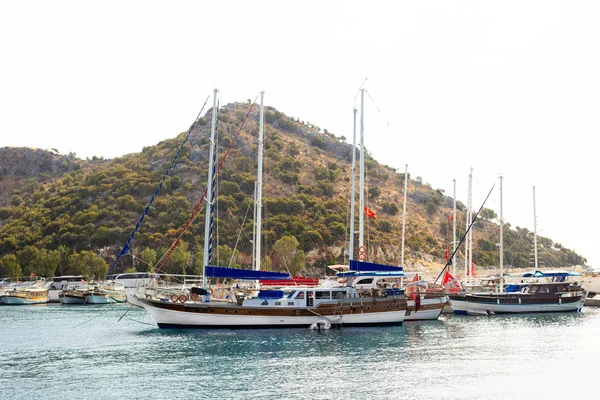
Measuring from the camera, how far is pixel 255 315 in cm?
4944

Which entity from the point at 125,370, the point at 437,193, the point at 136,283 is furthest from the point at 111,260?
the point at 437,193

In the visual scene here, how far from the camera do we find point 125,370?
3388 cm

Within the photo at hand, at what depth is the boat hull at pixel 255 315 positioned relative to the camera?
4925 centimetres

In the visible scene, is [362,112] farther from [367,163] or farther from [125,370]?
[367,163]

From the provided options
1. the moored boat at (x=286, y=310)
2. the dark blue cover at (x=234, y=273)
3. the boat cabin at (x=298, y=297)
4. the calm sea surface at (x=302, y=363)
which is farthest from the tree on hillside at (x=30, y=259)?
the boat cabin at (x=298, y=297)

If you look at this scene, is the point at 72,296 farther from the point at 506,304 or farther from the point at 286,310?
the point at 506,304

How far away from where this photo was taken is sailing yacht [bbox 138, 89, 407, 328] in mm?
49219

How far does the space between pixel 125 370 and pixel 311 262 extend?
279 ft

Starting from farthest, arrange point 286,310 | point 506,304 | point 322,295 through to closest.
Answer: point 506,304, point 322,295, point 286,310

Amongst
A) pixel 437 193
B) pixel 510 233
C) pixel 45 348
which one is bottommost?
pixel 45 348

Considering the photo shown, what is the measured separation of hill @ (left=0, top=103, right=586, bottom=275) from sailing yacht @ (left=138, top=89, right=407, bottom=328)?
42763 millimetres

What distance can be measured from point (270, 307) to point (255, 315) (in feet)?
4.50

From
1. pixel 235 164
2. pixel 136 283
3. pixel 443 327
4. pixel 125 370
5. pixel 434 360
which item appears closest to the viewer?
pixel 125 370

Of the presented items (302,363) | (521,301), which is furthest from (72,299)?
(302,363)
